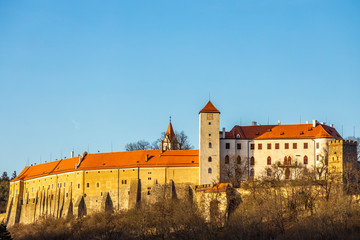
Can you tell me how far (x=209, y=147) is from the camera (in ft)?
223

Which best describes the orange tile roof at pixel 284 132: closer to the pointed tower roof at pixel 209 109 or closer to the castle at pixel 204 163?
the castle at pixel 204 163

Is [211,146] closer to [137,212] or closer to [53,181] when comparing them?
[137,212]

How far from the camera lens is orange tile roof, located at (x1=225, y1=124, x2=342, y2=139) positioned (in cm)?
6806

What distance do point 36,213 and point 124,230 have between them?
25816 mm

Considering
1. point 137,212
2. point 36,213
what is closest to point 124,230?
point 137,212

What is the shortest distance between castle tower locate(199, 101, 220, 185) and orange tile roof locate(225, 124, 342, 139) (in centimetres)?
217

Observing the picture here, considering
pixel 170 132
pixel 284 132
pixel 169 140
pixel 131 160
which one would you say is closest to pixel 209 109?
pixel 284 132

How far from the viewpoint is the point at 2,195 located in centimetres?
10906

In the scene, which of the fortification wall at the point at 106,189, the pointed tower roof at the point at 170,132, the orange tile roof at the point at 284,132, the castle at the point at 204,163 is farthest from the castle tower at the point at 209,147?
the pointed tower roof at the point at 170,132

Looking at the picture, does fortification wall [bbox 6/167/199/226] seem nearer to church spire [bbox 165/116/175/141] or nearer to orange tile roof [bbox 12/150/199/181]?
orange tile roof [bbox 12/150/199/181]

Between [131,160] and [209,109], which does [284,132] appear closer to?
[209,109]

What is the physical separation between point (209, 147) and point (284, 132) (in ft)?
28.8

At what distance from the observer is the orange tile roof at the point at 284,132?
68062 mm

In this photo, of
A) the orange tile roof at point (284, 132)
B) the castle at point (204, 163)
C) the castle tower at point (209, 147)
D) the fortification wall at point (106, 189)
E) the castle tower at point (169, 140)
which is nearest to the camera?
the castle at point (204, 163)
